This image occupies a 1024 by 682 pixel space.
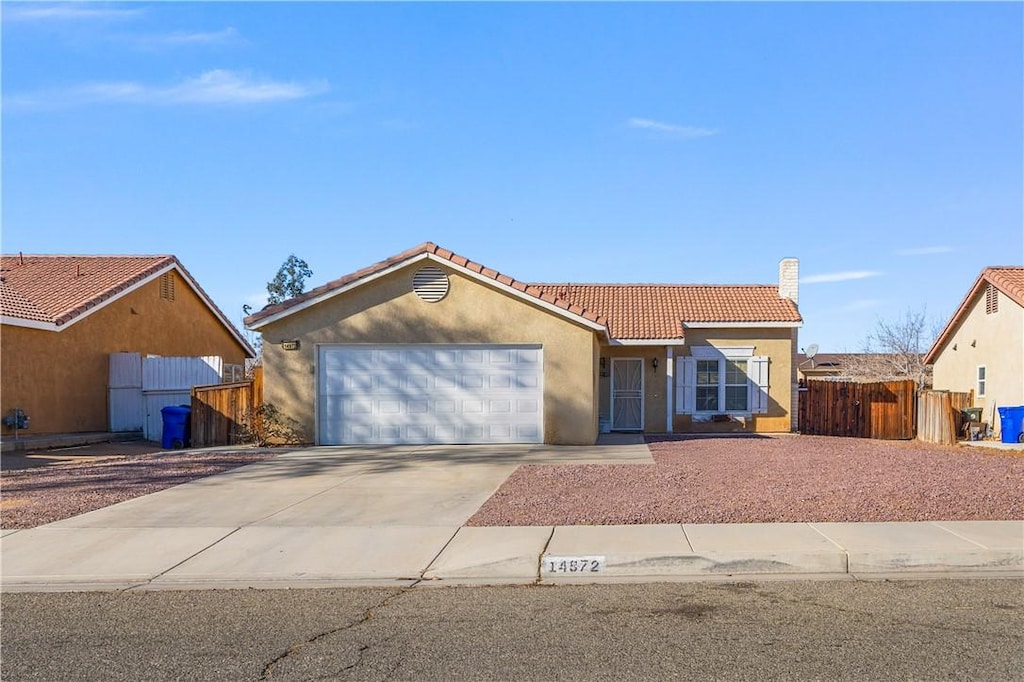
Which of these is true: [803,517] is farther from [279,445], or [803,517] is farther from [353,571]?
[279,445]

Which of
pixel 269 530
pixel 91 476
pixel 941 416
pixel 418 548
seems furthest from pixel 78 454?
pixel 941 416

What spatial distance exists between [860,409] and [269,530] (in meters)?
19.1

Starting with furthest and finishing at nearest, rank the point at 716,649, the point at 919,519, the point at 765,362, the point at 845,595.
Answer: the point at 765,362
the point at 919,519
the point at 845,595
the point at 716,649

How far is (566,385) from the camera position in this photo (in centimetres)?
1817

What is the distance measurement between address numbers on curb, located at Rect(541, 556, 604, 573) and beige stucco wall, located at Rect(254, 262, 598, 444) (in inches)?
406

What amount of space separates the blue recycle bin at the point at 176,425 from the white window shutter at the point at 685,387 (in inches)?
493

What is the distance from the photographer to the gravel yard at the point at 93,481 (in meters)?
10.9

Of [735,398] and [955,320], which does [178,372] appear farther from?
[955,320]

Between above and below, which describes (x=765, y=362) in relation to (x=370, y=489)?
above

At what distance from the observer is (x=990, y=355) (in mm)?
24219

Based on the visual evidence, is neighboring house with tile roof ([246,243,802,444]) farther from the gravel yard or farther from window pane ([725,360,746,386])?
window pane ([725,360,746,386])

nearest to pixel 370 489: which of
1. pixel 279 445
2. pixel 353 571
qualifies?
pixel 353 571

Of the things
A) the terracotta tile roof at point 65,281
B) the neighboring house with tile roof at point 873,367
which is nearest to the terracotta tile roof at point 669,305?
the terracotta tile roof at point 65,281

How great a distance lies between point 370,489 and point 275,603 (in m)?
5.42
